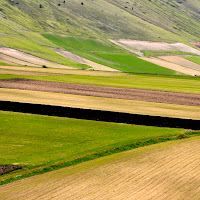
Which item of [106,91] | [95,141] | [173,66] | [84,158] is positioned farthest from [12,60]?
[84,158]

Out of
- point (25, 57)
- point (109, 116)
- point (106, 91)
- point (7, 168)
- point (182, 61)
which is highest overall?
point (109, 116)

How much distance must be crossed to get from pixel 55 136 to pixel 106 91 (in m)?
25.5

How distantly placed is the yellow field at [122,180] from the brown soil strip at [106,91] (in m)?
23.6

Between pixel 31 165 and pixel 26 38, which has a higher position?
pixel 31 165

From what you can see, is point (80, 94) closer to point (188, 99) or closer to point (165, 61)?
point (188, 99)

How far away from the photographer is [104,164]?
2764 centimetres

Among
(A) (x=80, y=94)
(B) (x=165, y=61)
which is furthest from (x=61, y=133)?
(B) (x=165, y=61)

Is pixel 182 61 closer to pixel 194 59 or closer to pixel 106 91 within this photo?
pixel 194 59

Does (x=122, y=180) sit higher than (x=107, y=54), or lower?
higher

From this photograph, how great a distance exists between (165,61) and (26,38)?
173 feet

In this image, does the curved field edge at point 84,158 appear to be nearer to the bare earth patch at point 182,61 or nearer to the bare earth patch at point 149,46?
the bare earth patch at point 182,61

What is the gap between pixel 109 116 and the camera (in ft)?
132

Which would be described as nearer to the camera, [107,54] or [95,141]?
[95,141]

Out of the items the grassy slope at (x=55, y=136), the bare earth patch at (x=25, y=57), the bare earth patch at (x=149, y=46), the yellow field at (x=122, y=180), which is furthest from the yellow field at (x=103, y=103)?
the bare earth patch at (x=149, y=46)
